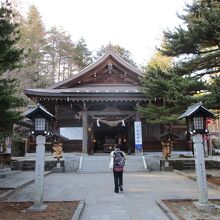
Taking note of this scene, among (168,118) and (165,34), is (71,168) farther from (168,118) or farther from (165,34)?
(165,34)

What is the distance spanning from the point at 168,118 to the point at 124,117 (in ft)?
36.1

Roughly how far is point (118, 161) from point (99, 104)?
14.8 meters

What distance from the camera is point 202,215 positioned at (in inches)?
310

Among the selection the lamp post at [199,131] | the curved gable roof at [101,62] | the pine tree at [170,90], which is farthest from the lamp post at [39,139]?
the curved gable roof at [101,62]

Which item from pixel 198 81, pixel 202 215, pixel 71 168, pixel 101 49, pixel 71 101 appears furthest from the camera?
pixel 101 49

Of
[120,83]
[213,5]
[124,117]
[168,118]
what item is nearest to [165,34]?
[213,5]

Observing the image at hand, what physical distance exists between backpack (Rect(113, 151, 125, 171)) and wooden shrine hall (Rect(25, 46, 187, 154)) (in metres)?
12.2

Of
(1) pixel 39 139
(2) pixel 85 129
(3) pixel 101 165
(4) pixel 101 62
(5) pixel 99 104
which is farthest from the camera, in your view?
(4) pixel 101 62

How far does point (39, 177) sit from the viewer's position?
8.85 metres

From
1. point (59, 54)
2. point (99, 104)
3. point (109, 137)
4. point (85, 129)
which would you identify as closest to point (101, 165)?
point (85, 129)

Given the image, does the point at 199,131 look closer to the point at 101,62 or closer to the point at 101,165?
the point at 101,165

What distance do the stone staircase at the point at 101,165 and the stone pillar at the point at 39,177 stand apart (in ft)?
34.6

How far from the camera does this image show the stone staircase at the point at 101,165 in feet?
64.5

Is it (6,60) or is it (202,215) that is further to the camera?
(6,60)
